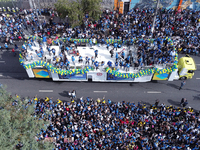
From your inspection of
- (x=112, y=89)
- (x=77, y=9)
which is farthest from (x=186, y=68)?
(x=77, y=9)

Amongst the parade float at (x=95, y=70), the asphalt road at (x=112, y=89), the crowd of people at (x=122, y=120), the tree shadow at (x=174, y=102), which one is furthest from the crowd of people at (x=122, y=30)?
the tree shadow at (x=174, y=102)

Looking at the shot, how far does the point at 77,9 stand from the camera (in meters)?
26.4

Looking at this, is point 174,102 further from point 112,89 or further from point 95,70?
point 95,70

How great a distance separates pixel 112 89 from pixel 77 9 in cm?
1330

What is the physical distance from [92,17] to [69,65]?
11.6m

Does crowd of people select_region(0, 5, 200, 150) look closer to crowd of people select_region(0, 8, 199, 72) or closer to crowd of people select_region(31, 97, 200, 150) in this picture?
crowd of people select_region(31, 97, 200, 150)

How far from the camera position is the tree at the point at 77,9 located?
26.1 m

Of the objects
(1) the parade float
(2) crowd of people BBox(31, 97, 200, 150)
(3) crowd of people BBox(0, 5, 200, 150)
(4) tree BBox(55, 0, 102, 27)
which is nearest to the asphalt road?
(1) the parade float

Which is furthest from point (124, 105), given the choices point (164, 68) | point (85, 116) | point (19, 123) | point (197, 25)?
point (197, 25)

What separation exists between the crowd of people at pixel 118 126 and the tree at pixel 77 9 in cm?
1365

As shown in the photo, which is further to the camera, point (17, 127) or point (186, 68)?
point (186, 68)

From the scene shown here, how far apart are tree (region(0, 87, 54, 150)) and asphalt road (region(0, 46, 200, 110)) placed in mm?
8039

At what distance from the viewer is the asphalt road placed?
72.3 feet

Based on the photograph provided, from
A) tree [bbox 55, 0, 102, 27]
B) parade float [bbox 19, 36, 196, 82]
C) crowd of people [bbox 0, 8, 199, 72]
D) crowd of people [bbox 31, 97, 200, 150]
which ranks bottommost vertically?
crowd of people [bbox 31, 97, 200, 150]
